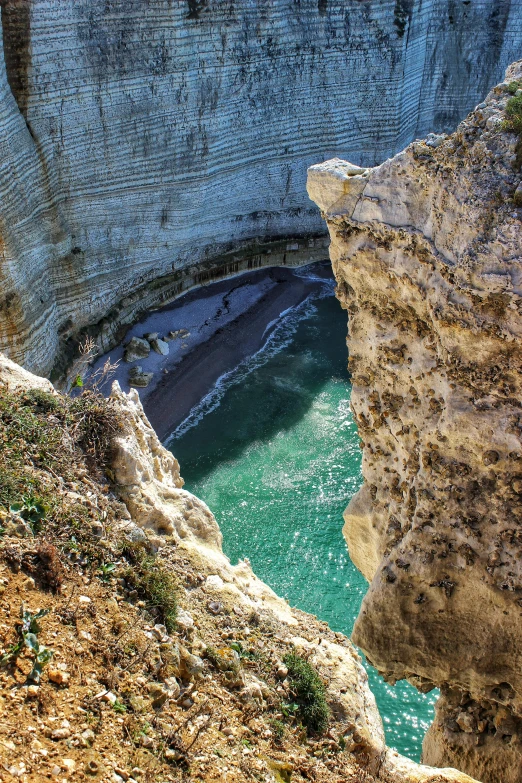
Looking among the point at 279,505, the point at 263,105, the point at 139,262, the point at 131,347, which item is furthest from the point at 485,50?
the point at 279,505

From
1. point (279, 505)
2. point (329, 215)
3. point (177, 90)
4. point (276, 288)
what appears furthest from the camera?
point (276, 288)

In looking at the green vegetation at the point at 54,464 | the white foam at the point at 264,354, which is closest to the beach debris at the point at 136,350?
the white foam at the point at 264,354

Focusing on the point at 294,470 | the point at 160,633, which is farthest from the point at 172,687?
the point at 294,470

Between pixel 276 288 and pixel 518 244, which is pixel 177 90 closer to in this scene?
pixel 276 288

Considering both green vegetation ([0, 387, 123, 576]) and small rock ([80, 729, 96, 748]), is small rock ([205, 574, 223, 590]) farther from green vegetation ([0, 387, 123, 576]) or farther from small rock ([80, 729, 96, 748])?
small rock ([80, 729, 96, 748])

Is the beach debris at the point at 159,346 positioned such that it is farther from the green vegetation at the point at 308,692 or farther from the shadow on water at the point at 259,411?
the green vegetation at the point at 308,692
